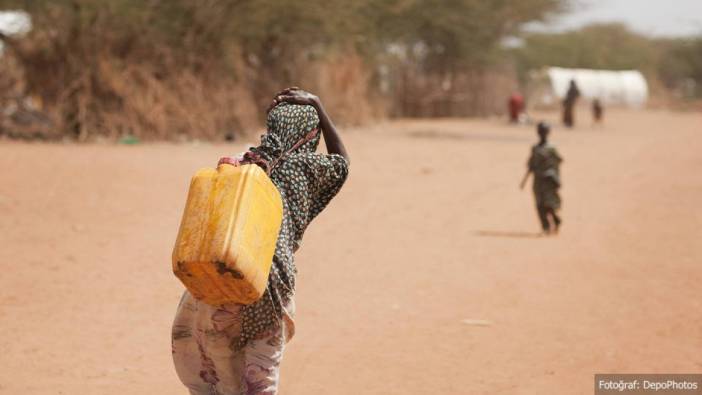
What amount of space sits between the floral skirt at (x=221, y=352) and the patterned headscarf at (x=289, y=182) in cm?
4

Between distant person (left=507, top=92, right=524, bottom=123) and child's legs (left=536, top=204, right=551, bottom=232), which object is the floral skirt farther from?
distant person (left=507, top=92, right=524, bottom=123)

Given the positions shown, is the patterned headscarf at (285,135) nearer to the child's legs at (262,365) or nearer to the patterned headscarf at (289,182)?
the patterned headscarf at (289,182)

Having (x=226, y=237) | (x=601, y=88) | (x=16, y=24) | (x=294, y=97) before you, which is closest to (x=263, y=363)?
(x=226, y=237)

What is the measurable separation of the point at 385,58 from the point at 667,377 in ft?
87.6

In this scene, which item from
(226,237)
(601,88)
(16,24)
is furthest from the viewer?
(601,88)

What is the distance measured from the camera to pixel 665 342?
5.82 m

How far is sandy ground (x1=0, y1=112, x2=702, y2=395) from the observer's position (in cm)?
521

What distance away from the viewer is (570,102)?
30641 mm

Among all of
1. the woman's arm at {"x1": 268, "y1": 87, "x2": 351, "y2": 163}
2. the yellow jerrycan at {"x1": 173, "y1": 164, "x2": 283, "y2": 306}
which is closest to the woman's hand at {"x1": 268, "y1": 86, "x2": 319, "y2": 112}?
the woman's arm at {"x1": 268, "y1": 87, "x2": 351, "y2": 163}

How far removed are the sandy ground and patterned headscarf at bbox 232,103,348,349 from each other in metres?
1.60

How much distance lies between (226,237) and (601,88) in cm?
5091

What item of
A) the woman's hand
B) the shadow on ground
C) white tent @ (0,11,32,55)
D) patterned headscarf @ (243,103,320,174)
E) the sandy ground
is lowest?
the shadow on ground

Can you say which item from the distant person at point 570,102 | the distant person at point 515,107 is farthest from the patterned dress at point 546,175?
the distant person at point 515,107

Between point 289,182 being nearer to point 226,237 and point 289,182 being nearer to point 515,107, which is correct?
point 226,237
